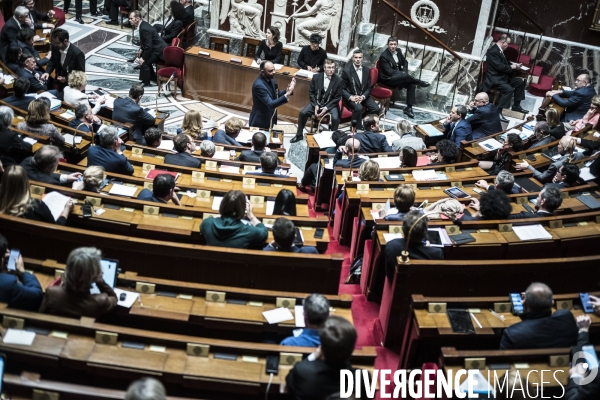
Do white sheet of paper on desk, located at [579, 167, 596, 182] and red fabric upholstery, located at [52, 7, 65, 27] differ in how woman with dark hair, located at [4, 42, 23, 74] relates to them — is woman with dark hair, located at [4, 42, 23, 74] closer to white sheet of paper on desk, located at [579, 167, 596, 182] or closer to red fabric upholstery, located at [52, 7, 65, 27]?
red fabric upholstery, located at [52, 7, 65, 27]

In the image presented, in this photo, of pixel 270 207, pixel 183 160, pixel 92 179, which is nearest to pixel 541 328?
pixel 270 207

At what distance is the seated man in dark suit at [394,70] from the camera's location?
1095cm

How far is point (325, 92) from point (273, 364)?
632cm

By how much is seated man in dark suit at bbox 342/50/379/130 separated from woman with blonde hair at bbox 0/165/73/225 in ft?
18.4

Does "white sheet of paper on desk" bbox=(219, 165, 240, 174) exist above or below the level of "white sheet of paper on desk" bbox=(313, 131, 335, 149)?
below

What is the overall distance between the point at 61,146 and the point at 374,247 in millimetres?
3624

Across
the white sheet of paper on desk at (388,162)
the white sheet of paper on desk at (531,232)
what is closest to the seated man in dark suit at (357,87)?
A: the white sheet of paper on desk at (388,162)

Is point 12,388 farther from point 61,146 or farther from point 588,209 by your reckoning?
point 588,209

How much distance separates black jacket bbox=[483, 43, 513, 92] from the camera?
11.3 m

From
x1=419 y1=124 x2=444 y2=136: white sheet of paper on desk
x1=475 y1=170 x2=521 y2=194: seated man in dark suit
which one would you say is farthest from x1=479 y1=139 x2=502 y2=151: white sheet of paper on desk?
x1=475 y1=170 x2=521 y2=194: seated man in dark suit

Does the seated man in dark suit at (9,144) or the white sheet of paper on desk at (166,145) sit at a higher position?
the seated man in dark suit at (9,144)

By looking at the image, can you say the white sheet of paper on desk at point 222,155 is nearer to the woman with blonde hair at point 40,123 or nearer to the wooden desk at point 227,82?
the woman with blonde hair at point 40,123

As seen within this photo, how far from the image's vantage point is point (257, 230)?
209 inches

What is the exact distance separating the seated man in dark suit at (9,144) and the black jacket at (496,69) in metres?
7.71
